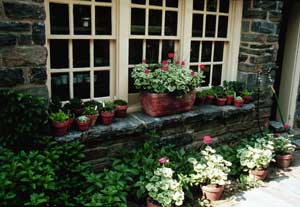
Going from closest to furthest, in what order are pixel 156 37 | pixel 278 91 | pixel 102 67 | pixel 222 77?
pixel 102 67, pixel 156 37, pixel 222 77, pixel 278 91

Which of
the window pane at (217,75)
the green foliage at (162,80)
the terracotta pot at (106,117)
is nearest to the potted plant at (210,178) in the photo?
the green foliage at (162,80)

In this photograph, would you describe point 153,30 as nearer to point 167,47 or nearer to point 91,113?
point 167,47

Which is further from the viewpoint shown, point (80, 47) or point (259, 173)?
point (259, 173)

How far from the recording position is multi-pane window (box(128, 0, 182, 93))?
368 centimetres

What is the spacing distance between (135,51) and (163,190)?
1.73 meters

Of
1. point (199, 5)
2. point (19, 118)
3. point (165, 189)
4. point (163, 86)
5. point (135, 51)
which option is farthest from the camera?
point (199, 5)

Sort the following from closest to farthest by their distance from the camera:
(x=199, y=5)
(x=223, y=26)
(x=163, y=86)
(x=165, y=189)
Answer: (x=165, y=189)
(x=163, y=86)
(x=199, y=5)
(x=223, y=26)

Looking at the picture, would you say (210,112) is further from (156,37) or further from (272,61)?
(272,61)

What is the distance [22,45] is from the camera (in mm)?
2697

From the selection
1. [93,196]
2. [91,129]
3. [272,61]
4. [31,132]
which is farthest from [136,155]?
[272,61]

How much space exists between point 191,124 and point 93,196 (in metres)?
1.86

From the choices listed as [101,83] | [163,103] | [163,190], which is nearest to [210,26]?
[163,103]

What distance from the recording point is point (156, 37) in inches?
152

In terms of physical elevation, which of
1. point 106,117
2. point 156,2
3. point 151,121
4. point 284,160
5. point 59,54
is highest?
point 156,2
